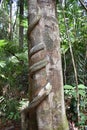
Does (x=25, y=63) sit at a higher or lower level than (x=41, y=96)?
higher

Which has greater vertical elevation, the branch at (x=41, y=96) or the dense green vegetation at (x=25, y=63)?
the dense green vegetation at (x=25, y=63)

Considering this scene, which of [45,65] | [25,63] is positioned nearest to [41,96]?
[45,65]

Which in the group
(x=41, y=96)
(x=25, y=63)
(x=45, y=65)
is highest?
(x=25, y=63)

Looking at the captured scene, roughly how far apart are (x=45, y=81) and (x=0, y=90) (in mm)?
2691

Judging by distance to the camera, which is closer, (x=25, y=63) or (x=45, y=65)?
(x=45, y=65)

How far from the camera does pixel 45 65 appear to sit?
2.26 metres

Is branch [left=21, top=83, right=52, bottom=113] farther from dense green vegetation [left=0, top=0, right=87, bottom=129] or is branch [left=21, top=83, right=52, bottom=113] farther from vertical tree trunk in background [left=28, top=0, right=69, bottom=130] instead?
dense green vegetation [left=0, top=0, right=87, bottom=129]

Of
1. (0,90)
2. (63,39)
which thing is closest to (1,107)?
(0,90)

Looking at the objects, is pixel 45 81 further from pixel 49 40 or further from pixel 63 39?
pixel 63 39

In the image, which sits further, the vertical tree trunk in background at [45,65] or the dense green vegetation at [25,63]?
the dense green vegetation at [25,63]

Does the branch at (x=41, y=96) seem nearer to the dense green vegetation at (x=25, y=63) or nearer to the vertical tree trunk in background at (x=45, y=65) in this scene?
the vertical tree trunk in background at (x=45, y=65)

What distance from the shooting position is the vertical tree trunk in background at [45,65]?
7.21ft

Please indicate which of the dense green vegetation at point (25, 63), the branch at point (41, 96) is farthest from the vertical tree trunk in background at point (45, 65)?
the dense green vegetation at point (25, 63)

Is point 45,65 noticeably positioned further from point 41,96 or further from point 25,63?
point 25,63
